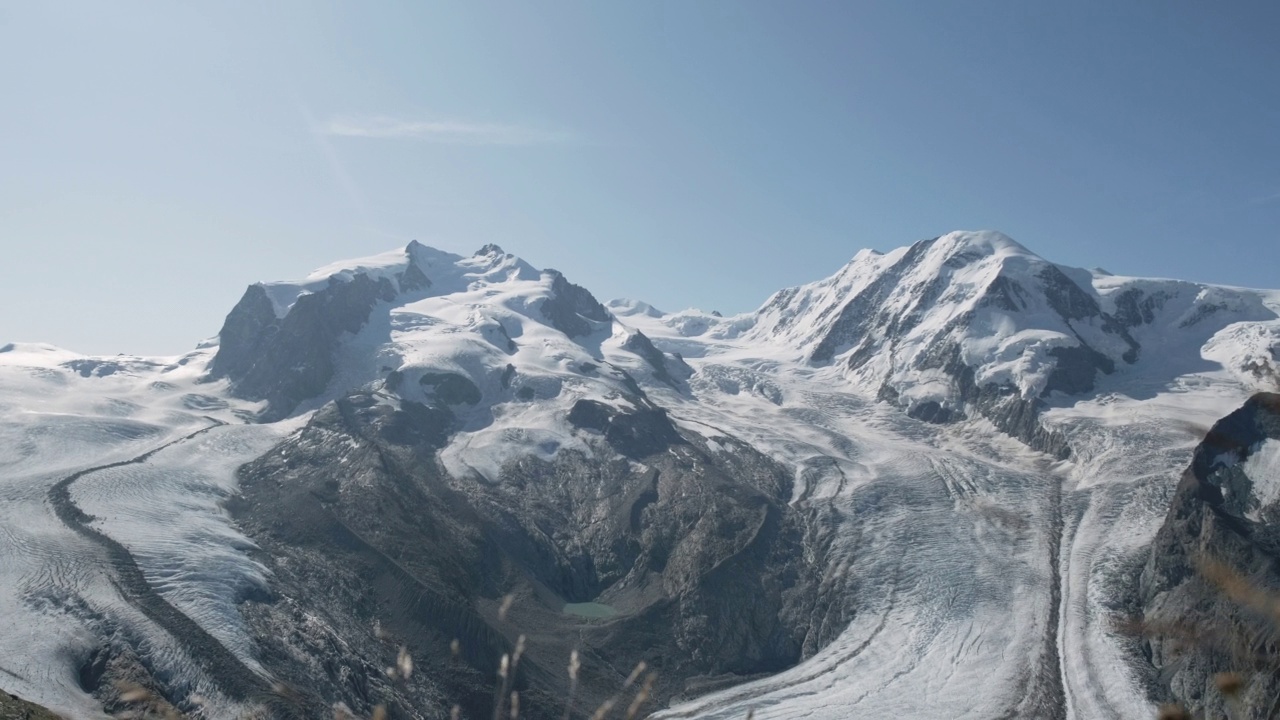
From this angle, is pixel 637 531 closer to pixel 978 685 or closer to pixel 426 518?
pixel 426 518

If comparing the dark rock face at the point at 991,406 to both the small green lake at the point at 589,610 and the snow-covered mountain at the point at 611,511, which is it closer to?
the snow-covered mountain at the point at 611,511

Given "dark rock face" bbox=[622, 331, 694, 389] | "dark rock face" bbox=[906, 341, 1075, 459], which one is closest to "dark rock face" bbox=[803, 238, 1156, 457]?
"dark rock face" bbox=[906, 341, 1075, 459]

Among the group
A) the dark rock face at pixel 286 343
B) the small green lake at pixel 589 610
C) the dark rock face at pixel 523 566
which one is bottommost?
the small green lake at pixel 589 610

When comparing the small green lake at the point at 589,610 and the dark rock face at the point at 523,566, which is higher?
the dark rock face at the point at 523,566

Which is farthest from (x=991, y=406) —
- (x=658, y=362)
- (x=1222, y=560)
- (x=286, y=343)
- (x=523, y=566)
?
(x=286, y=343)

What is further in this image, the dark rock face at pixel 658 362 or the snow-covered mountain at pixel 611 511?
the dark rock face at pixel 658 362

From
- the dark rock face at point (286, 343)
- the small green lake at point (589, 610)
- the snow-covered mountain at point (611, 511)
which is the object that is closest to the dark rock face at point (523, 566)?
the snow-covered mountain at point (611, 511)

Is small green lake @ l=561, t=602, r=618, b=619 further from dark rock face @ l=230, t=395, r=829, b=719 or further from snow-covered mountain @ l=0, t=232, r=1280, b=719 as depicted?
dark rock face @ l=230, t=395, r=829, b=719
